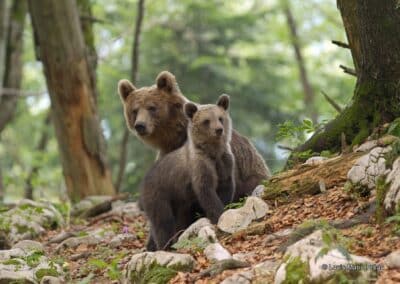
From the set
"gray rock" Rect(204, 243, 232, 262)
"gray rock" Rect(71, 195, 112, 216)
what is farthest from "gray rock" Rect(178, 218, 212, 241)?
"gray rock" Rect(71, 195, 112, 216)

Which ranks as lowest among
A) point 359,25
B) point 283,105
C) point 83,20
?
point 283,105

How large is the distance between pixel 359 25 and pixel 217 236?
2.52m

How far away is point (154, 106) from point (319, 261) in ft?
15.9

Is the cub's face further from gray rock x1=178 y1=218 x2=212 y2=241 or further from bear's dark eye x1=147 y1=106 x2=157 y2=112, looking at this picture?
gray rock x1=178 y1=218 x2=212 y2=241

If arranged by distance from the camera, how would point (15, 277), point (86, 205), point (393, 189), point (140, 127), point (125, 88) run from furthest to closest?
point (86, 205)
point (125, 88)
point (140, 127)
point (15, 277)
point (393, 189)

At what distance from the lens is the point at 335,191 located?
6.05 metres

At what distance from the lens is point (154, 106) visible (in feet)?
28.8

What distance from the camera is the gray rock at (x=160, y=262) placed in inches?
207

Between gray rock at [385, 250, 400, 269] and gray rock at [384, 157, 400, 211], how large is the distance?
1.85 feet

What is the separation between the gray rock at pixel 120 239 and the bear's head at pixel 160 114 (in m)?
1.16

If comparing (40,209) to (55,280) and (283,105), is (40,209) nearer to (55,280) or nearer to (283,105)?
(55,280)

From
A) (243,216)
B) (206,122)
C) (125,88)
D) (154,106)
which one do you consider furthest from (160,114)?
(243,216)

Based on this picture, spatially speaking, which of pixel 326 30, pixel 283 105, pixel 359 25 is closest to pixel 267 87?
pixel 283 105

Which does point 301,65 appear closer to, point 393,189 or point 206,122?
point 206,122
